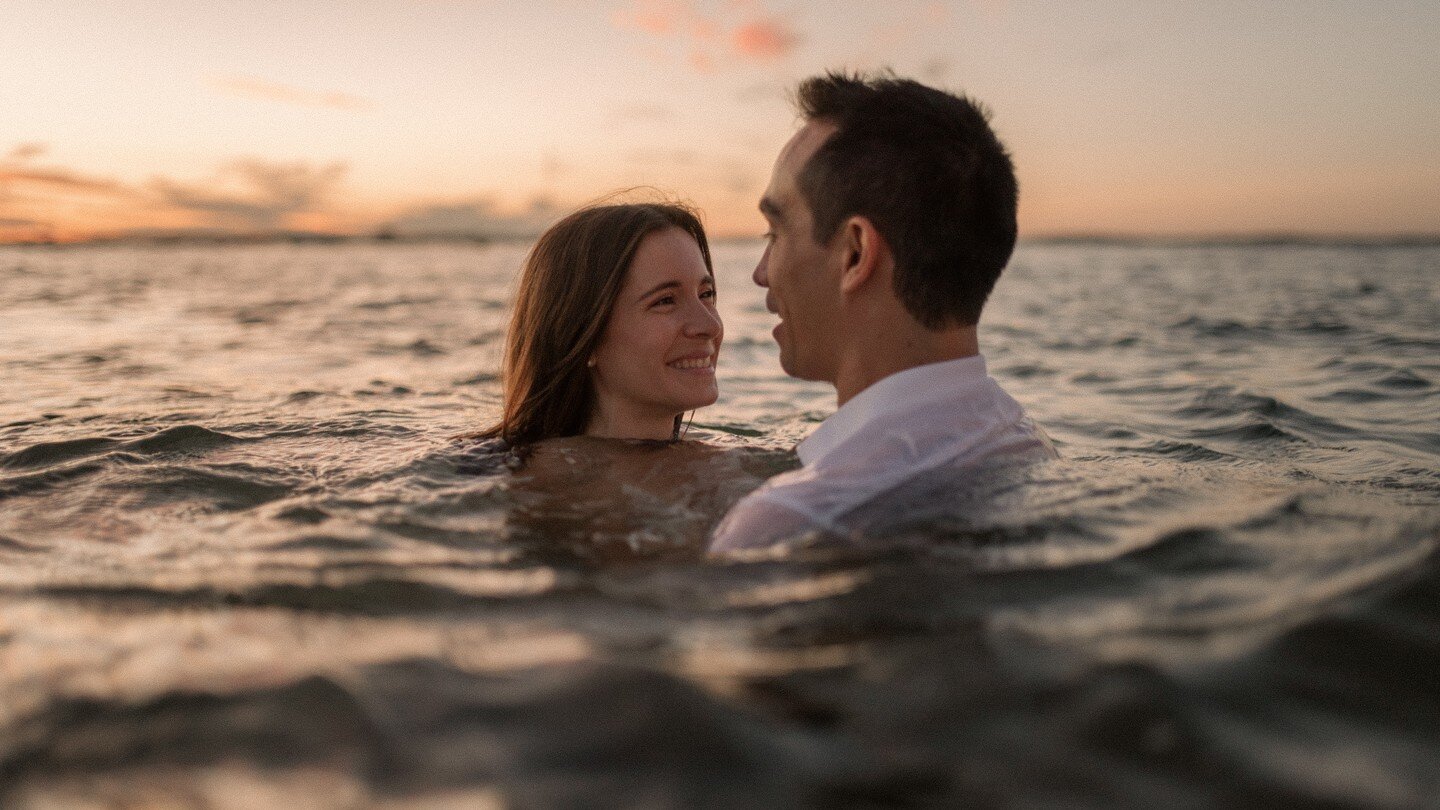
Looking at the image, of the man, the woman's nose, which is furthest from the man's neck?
the woman's nose

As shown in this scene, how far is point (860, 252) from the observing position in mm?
3344

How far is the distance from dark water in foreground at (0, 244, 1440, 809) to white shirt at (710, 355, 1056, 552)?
12 centimetres

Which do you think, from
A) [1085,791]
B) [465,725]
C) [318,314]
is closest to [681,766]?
[465,725]

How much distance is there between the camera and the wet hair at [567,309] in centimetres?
489

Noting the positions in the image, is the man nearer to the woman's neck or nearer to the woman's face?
the woman's face

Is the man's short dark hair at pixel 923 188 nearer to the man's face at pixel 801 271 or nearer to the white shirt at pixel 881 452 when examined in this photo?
the man's face at pixel 801 271

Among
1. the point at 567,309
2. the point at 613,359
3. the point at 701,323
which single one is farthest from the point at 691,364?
the point at 567,309

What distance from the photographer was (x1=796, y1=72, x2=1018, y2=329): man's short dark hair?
329 cm

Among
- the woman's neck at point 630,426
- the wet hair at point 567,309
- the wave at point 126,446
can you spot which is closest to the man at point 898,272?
the wet hair at point 567,309

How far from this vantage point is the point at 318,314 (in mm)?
16641

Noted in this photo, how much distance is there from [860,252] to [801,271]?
25cm

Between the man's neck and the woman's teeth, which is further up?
the man's neck

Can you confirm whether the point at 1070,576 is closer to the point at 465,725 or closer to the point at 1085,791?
the point at 1085,791

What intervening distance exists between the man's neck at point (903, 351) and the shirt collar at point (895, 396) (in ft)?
0.10
